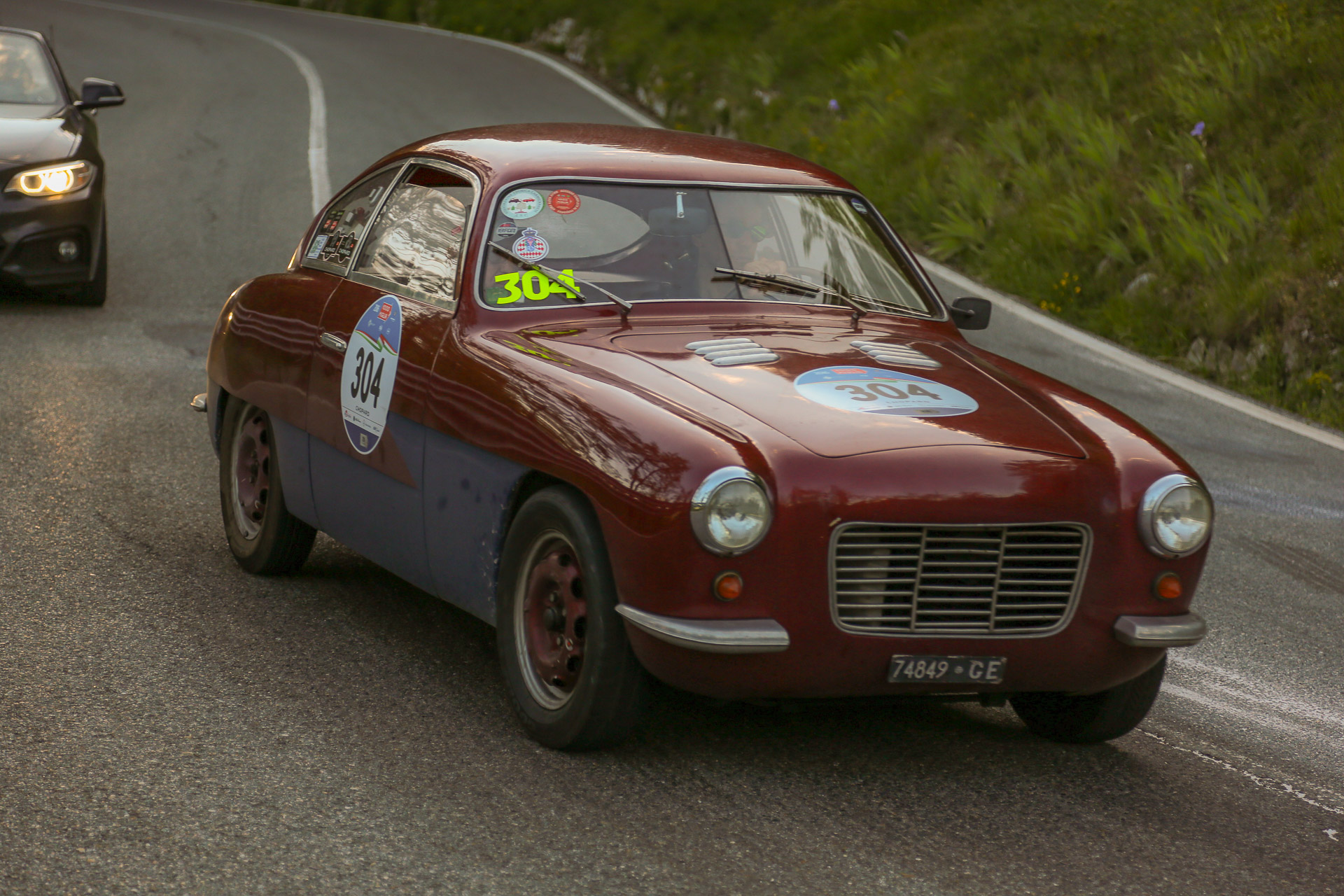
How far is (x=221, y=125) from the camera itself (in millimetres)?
19609

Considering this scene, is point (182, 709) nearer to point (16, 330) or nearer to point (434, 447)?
point (434, 447)

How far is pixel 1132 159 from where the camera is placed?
1389 centimetres

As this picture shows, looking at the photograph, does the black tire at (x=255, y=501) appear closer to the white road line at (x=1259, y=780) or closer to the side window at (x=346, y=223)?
the side window at (x=346, y=223)

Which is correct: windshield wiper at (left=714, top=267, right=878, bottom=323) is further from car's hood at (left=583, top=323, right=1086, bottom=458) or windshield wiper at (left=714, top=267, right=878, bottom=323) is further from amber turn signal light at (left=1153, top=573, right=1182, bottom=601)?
amber turn signal light at (left=1153, top=573, right=1182, bottom=601)

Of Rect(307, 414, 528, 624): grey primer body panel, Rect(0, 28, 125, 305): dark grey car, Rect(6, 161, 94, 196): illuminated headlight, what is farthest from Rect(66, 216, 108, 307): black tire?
Rect(307, 414, 528, 624): grey primer body panel

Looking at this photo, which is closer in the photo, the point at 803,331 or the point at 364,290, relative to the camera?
the point at 803,331

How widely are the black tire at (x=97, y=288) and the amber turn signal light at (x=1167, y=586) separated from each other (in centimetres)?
833

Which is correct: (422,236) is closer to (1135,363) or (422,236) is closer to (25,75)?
(25,75)

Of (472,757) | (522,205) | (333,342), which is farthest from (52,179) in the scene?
(472,757)

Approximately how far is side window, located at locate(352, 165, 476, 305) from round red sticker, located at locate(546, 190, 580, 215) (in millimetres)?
264

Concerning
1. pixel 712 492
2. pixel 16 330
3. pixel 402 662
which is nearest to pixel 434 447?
pixel 402 662

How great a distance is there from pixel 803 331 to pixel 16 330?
22.2 feet

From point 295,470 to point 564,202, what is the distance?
52.4 inches

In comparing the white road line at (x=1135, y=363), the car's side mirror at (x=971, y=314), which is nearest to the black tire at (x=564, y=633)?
the car's side mirror at (x=971, y=314)
